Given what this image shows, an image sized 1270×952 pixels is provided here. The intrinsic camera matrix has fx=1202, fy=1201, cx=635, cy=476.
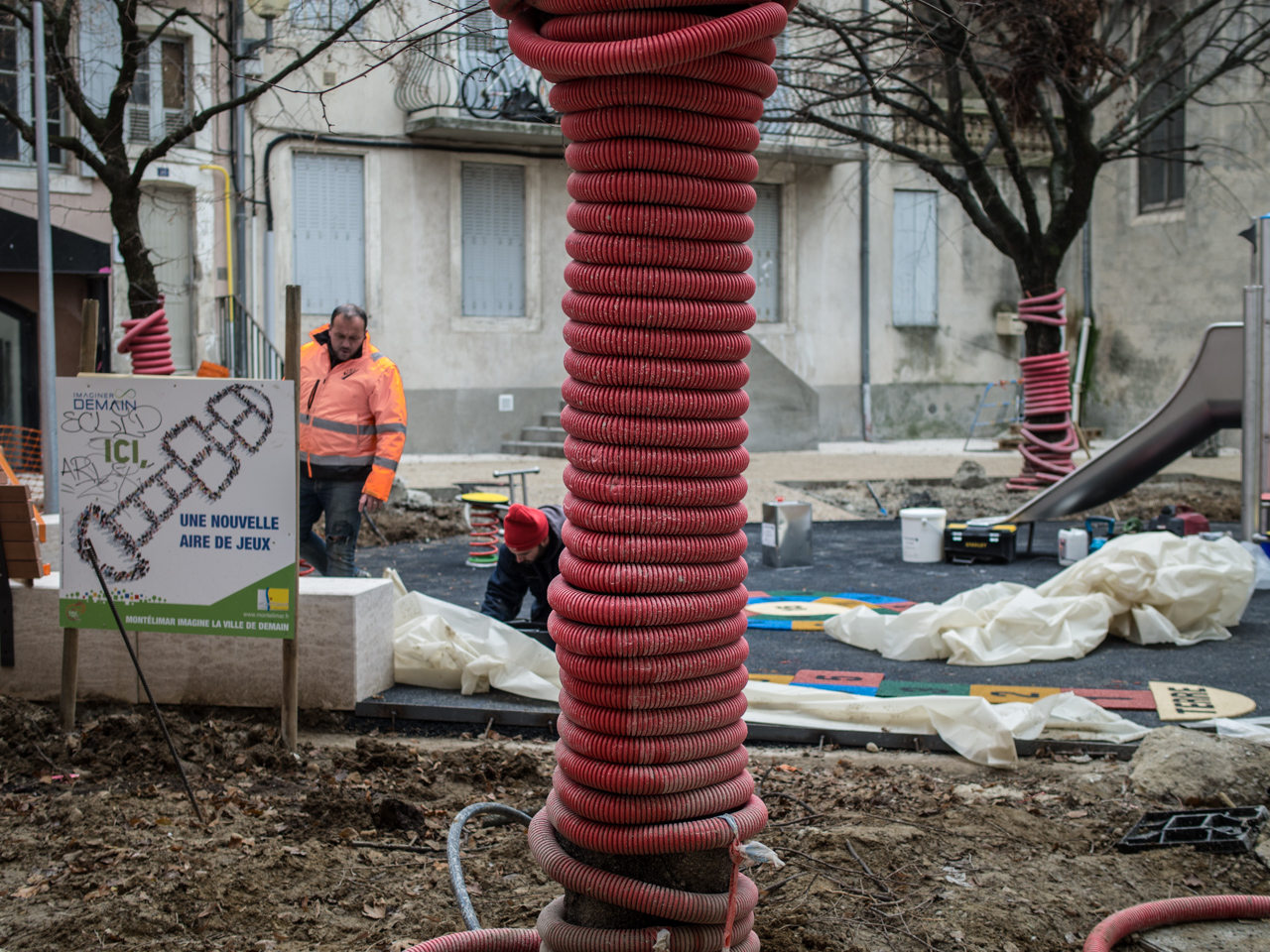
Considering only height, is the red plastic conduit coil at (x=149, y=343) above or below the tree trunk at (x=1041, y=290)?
below

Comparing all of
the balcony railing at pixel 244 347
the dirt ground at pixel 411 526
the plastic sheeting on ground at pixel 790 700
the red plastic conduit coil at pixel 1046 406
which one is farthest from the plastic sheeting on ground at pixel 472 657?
the balcony railing at pixel 244 347

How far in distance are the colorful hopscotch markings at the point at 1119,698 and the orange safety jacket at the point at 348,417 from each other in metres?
3.86

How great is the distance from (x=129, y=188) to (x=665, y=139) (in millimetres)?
8517

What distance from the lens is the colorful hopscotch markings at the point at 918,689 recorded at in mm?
5715

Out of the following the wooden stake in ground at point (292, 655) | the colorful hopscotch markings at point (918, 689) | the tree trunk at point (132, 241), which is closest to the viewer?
the wooden stake in ground at point (292, 655)

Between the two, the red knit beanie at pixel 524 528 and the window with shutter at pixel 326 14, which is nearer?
the red knit beanie at pixel 524 528

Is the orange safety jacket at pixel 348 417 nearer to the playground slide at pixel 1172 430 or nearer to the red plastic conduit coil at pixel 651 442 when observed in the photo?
the red plastic conduit coil at pixel 651 442

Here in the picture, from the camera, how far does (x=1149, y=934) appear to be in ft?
9.98

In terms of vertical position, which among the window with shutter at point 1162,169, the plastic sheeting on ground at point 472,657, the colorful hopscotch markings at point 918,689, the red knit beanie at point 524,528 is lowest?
the colorful hopscotch markings at point 918,689

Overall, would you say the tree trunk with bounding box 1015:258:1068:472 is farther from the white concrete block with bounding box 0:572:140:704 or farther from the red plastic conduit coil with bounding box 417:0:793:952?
the red plastic conduit coil with bounding box 417:0:793:952

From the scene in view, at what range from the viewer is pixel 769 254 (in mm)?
22844

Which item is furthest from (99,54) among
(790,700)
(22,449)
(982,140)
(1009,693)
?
(982,140)

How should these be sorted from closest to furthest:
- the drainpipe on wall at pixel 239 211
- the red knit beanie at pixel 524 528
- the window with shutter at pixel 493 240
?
the red knit beanie at pixel 524 528 → the drainpipe on wall at pixel 239 211 → the window with shutter at pixel 493 240

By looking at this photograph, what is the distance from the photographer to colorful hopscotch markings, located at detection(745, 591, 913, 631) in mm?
7535
